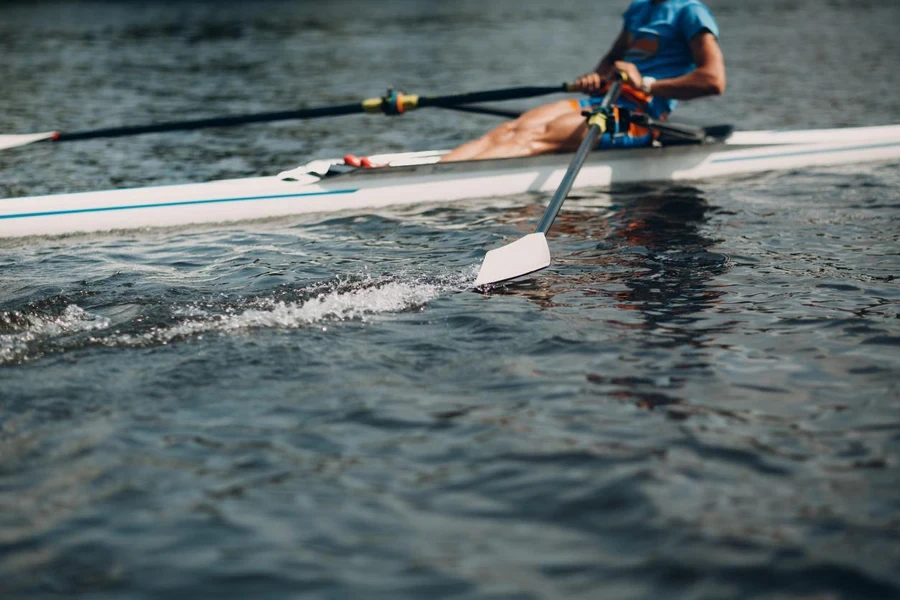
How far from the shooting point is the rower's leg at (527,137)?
9.59 metres

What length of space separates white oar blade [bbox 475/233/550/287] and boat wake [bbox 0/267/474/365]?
18 centimetres

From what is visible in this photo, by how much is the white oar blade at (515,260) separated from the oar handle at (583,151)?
22cm

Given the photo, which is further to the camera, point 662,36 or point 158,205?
point 662,36

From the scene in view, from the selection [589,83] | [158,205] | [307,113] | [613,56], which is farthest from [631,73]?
[158,205]

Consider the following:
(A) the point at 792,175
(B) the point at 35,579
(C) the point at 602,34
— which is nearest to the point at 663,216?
(A) the point at 792,175

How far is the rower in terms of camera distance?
31.1 feet

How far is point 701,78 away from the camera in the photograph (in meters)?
9.45

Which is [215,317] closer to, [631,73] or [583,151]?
[583,151]

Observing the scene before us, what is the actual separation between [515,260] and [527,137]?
10.9ft

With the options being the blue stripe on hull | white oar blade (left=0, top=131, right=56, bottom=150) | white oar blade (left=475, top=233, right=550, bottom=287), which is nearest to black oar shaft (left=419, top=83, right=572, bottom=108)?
the blue stripe on hull

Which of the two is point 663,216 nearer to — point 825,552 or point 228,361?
point 228,361

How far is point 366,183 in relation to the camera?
9.15m

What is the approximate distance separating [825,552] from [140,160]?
11.5 metres

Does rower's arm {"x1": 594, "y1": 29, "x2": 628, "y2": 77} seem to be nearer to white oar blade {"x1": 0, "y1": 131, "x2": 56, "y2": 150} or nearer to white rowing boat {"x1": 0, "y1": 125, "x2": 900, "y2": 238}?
white rowing boat {"x1": 0, "y1": 125, "x2": 900, "y2": 238}
